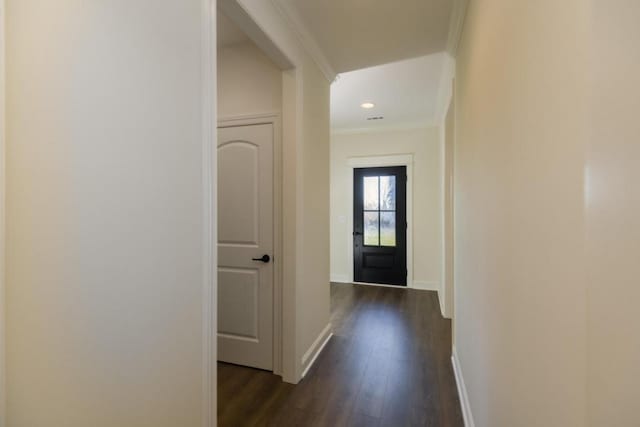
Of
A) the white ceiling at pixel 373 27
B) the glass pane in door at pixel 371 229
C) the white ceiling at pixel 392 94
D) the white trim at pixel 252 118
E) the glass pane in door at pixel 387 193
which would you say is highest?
the white ceiling at pixel 392 94

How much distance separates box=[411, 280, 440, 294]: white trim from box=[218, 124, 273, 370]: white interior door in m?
3.15

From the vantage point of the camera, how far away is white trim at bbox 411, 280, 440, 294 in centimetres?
477

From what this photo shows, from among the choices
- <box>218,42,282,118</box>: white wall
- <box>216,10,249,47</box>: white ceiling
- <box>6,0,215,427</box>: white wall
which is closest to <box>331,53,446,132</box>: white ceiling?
<box>218,42,282,118</box>: white wall

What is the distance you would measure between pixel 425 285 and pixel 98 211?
4750mm

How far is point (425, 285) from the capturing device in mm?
4816

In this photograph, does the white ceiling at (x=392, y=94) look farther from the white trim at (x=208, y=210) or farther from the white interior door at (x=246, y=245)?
the white trim at (x=208, y=210)

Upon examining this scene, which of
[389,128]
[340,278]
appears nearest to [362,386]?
[340,278]

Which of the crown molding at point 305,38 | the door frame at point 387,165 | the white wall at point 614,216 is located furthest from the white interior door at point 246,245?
the door frame at point 387,165

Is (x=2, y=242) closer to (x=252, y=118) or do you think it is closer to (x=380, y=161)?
(x=252, y=118)

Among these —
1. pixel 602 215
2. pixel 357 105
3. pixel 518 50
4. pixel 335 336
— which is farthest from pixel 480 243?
pixel 357 105

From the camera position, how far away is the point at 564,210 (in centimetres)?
61

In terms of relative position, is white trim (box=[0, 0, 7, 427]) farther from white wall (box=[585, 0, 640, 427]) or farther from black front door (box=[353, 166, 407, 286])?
black front door (box=[353, 166, 407, 286])

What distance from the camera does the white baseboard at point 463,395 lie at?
1729 mm

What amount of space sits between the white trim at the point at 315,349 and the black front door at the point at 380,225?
7.20 ft
